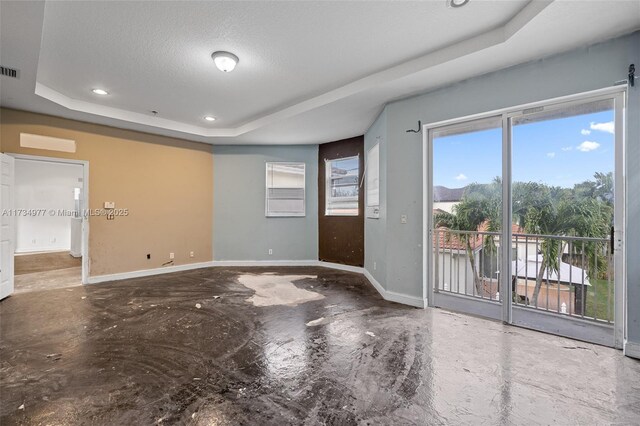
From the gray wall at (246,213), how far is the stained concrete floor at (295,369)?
2.82 metres

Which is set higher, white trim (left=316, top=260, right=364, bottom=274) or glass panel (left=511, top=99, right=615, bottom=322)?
glass panel (left=511, top=99, right=615, bottom=322)

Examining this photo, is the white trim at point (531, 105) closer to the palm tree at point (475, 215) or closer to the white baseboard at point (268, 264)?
the palm tree at point (475, 215)

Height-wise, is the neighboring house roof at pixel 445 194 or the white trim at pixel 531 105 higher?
the white trim at pixel 531 105

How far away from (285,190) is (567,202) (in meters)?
4.89

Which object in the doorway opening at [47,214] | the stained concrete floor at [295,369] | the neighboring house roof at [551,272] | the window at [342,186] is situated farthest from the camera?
the doorway opening at [47,214]

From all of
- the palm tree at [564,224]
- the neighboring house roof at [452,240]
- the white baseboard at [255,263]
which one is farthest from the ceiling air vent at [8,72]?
the palm tree at [564,224]

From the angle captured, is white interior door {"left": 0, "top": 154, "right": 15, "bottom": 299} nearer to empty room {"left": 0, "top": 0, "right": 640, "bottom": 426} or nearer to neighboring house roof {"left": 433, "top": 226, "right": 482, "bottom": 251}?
empty room {"left": 0, "top": 0, "right": 640, "bottom": 426}

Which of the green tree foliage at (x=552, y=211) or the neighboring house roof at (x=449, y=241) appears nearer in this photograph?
the green tree foliage at (x=552, y=211)

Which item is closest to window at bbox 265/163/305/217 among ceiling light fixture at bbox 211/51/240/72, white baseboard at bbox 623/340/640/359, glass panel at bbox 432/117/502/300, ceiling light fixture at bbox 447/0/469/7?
glass panel at bbox 432/117/502/300

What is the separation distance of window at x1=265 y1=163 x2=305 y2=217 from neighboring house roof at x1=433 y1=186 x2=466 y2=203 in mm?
3318

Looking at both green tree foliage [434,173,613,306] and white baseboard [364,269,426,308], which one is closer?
green tree foliage [434,173,613,306]

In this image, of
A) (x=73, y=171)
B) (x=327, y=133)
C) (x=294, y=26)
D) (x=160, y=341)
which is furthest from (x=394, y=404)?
(x=73, y=171)

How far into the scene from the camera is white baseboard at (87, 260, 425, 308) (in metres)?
3.86

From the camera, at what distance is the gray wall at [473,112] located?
94.8 inches
